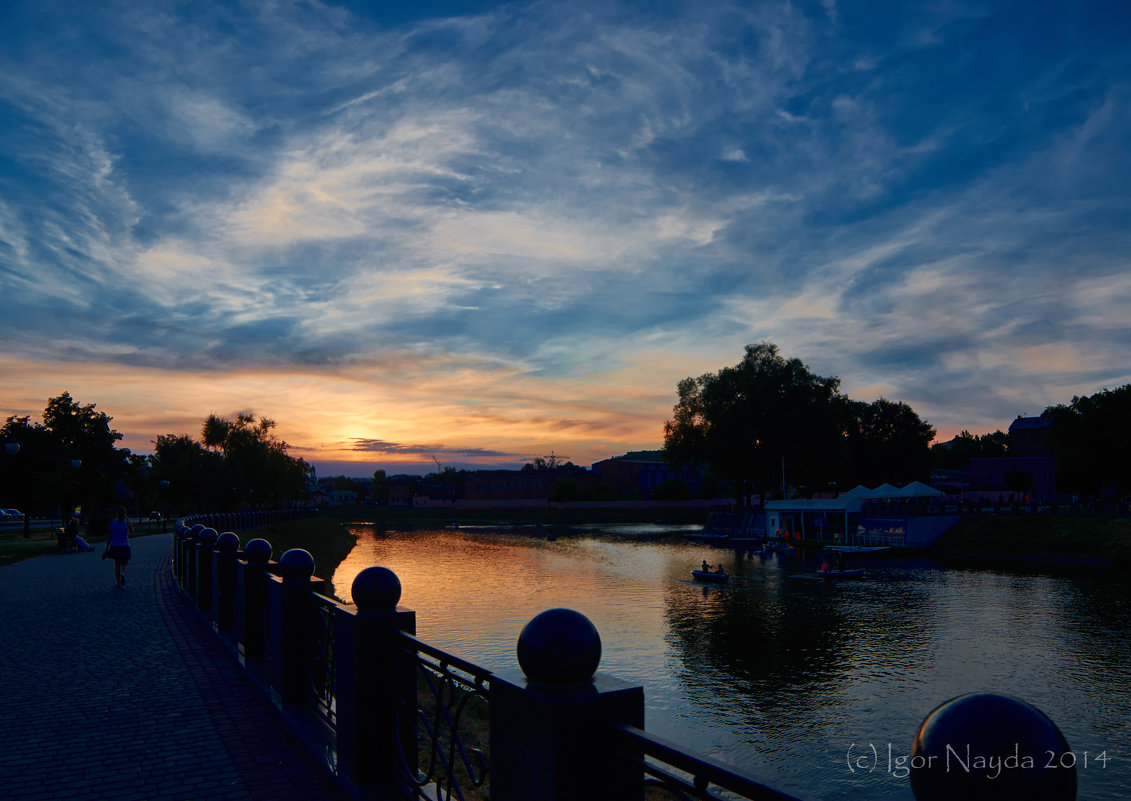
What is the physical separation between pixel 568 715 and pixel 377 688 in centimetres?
268

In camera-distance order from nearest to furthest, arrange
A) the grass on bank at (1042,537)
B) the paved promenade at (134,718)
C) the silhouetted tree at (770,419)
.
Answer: the paved promenade at (134,718) → the grass on bank at (1042,537) → the silhouetted tree at (770,419)

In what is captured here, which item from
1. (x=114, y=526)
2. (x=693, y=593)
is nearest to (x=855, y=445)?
(x=693, y=593)

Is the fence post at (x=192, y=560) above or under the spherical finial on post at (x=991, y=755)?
under

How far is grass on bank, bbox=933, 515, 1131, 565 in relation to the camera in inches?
1724

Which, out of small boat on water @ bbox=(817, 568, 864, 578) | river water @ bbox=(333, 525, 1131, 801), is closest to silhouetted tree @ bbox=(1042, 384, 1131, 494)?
river water @ bbox=(333, 525, 1131, 801)

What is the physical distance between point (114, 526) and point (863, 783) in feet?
Answer: 54.1

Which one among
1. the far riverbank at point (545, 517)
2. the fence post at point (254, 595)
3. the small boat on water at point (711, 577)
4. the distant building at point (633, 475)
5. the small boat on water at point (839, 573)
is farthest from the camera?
the distant building at point (633, 475)

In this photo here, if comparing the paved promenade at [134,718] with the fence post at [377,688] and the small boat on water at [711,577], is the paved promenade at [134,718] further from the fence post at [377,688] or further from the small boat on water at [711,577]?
the small boat on water at [711,577]

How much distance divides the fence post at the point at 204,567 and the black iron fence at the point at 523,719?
18.8ft

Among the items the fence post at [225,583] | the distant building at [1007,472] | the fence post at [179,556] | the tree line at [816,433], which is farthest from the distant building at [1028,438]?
the fence post at [225,583]

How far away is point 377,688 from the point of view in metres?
5.10

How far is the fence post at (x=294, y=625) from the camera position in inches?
267

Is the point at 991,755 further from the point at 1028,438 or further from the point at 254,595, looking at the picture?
the point at 1028,438

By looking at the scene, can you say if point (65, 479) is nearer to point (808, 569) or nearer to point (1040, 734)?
point (808, 569)
